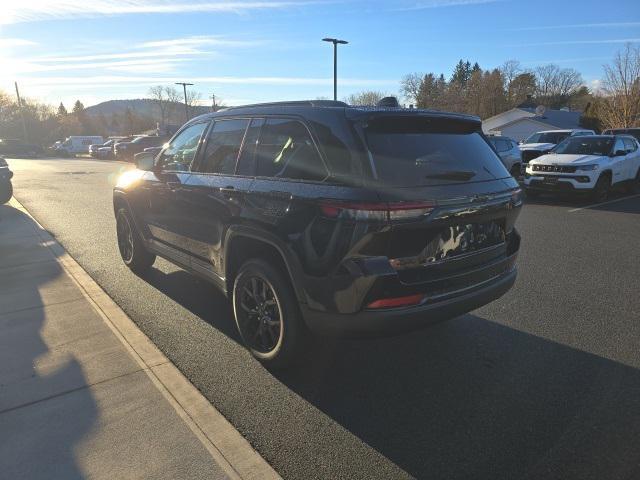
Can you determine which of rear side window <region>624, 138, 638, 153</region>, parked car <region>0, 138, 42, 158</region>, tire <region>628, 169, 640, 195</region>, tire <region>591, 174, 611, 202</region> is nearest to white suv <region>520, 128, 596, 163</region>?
tire <region>628, 169, 640, 195</region>

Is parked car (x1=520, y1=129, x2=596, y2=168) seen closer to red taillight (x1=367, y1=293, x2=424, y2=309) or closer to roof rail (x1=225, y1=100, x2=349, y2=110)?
roof rail (x1=225, y1=100, x2=349, y2=110)

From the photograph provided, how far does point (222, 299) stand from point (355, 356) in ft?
5.91

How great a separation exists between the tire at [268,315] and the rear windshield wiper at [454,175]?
1181mm

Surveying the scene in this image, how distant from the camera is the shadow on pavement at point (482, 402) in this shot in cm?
247

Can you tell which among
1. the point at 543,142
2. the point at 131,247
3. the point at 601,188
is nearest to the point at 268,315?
the point at 131,247

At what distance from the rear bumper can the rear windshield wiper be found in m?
0.74

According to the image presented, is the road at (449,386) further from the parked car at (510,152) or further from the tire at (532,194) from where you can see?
the parked car at (510,152)

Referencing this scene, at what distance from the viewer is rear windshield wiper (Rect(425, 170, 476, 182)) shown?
117 inches

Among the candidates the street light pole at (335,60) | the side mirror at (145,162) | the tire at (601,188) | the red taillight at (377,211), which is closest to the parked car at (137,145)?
the street light pole at (335,60)

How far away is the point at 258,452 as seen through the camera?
2.55m

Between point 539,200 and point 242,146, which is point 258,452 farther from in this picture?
point 539,200

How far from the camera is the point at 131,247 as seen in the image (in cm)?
572

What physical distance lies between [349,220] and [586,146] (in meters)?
11.9

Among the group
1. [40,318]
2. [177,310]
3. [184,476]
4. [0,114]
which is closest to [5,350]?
[40,318]
